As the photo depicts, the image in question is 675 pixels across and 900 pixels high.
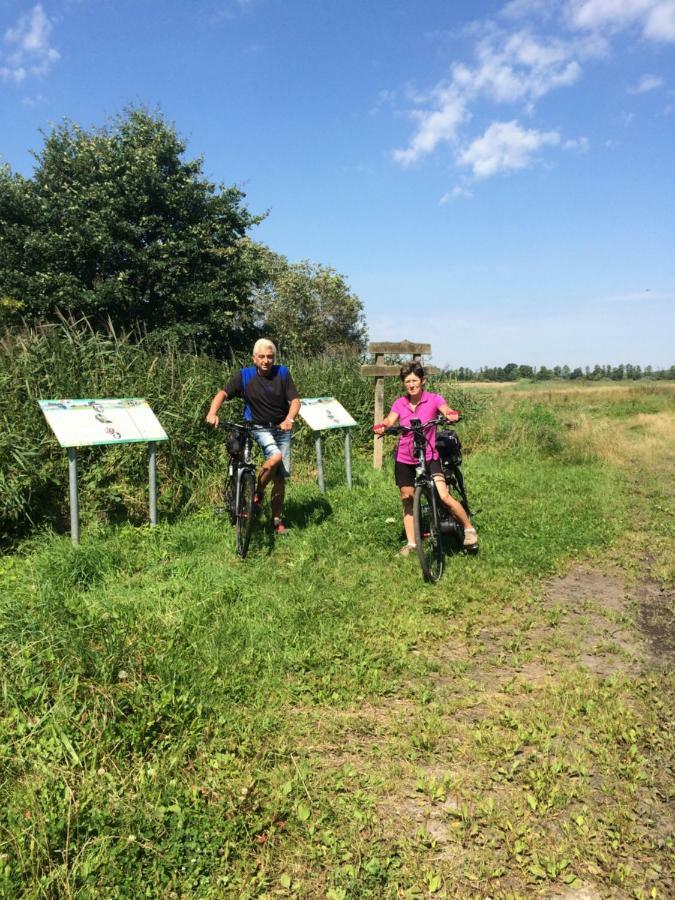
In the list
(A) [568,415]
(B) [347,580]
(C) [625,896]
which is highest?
(A) [568,415]

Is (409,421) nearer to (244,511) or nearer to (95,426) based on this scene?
(244,511)

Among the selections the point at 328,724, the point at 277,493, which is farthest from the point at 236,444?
the point at 328,724

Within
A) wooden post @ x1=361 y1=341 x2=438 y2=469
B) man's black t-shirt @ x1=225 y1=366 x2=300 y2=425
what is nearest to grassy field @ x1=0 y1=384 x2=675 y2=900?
man's black t-shirt @ x1=225 y1=366 x2=300 y2=425

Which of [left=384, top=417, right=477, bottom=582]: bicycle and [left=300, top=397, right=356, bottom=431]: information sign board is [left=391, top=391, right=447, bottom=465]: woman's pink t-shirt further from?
[left=300, top=397, right=356, bottom=431]: information sign board

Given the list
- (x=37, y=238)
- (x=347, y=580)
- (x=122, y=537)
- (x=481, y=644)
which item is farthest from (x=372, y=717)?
(x=37, y=238)

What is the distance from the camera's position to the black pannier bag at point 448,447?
5.33m

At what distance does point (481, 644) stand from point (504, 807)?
151 centimetres

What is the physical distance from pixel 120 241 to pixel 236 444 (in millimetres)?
19209

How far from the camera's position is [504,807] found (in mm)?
2322

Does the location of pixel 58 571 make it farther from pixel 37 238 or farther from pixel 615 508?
pixel 37 238

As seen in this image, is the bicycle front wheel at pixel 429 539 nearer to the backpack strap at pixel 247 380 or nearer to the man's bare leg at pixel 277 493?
the man's bare leg at pixel 277 493

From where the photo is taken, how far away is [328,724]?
2.90 meters

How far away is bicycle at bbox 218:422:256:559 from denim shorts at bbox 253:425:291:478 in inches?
4.1

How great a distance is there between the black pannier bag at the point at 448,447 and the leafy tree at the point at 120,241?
57.7 feet
